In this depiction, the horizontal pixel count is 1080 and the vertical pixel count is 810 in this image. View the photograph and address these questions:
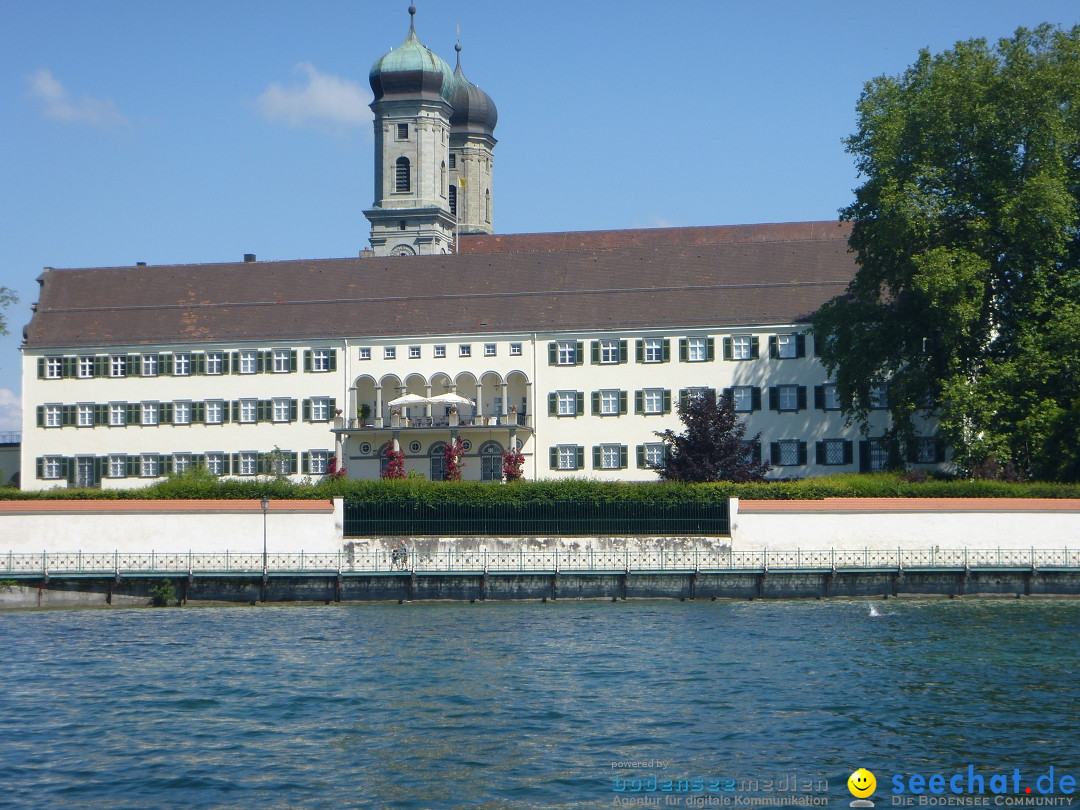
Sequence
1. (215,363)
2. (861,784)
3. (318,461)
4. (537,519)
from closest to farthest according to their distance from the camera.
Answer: (861,784) → (537,519) → (318,461) → (215,363)

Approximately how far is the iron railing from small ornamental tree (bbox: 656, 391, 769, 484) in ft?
29.6

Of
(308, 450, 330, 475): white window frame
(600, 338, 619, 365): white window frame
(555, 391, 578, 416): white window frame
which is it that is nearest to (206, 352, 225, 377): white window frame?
(308, 450, 330, 475): white window frame

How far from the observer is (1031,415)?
50.1 m

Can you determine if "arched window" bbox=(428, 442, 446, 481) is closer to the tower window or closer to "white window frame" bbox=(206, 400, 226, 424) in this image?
"white window frame" bbox=(206, 400, 226, 424)

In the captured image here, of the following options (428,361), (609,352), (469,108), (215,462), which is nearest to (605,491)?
(609,352)

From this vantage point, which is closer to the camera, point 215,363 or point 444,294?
point 215,363

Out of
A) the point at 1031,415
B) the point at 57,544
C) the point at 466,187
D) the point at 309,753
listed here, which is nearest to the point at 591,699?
the point at 309,753

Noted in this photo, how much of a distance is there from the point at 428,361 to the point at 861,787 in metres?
53.2

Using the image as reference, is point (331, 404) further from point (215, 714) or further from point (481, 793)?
point (481, 793)

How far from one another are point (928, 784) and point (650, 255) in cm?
5520

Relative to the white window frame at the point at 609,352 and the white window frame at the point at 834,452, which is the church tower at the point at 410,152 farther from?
the white window frame at the point at 834,452

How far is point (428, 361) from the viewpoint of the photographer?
72.2m

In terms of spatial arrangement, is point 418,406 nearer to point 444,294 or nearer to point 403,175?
point 444,294

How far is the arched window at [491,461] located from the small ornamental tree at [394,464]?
3.86m
